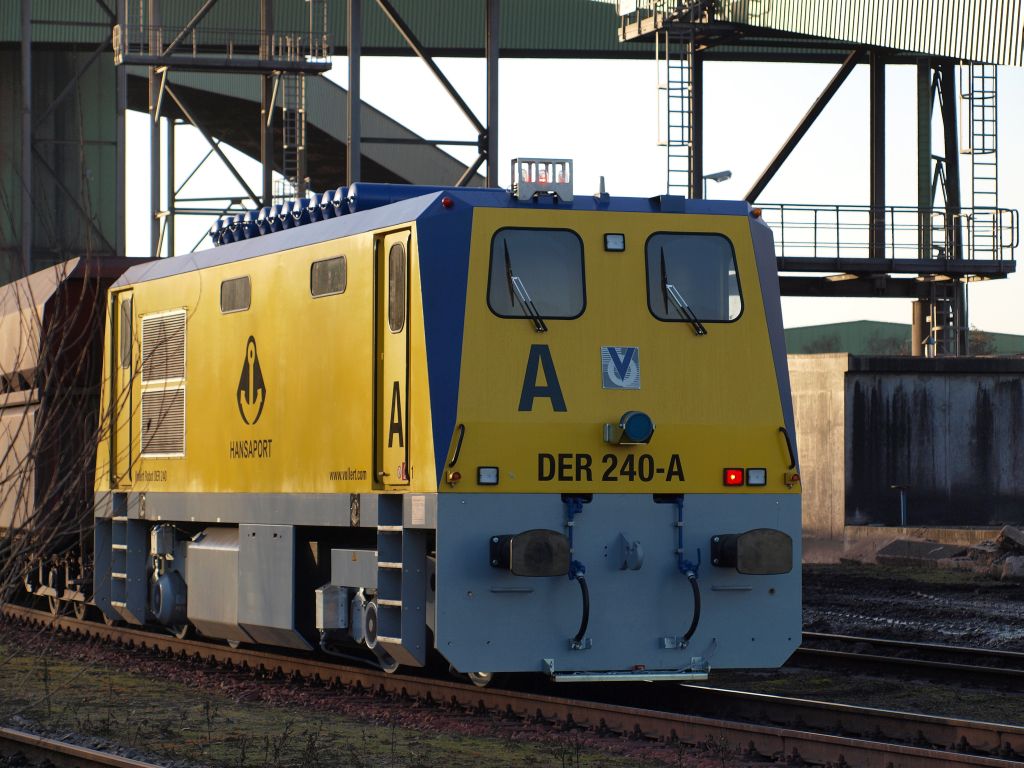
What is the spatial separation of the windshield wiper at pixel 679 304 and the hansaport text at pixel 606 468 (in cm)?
90

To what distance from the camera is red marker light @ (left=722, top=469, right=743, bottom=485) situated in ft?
39.1

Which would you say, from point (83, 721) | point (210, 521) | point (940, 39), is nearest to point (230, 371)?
point (210, 521)

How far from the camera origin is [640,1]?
3641 cm

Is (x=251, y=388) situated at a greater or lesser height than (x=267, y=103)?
lesser

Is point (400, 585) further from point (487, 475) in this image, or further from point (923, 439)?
point (923, 439)

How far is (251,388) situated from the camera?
13.8 m

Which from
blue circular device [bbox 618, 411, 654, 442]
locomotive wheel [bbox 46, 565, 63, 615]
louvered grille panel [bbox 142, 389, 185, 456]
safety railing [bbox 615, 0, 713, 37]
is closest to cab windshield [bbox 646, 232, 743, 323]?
blue circular device [bbox 618, 411, 654, 442]

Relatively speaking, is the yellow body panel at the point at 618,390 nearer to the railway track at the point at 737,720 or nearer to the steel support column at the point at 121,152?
the railway track at the point at 737,720

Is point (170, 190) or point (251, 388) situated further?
point (170, 190)

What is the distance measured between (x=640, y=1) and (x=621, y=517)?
26292 millimetres

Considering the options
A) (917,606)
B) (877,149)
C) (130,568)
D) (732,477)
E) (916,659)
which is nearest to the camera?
(732,477)

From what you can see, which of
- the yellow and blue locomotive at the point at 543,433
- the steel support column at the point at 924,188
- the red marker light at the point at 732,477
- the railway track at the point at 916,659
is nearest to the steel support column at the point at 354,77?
the railway track at the point at 916,659

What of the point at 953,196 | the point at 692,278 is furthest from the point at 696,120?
the point at 692,278

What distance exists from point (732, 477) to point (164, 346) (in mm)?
5933
